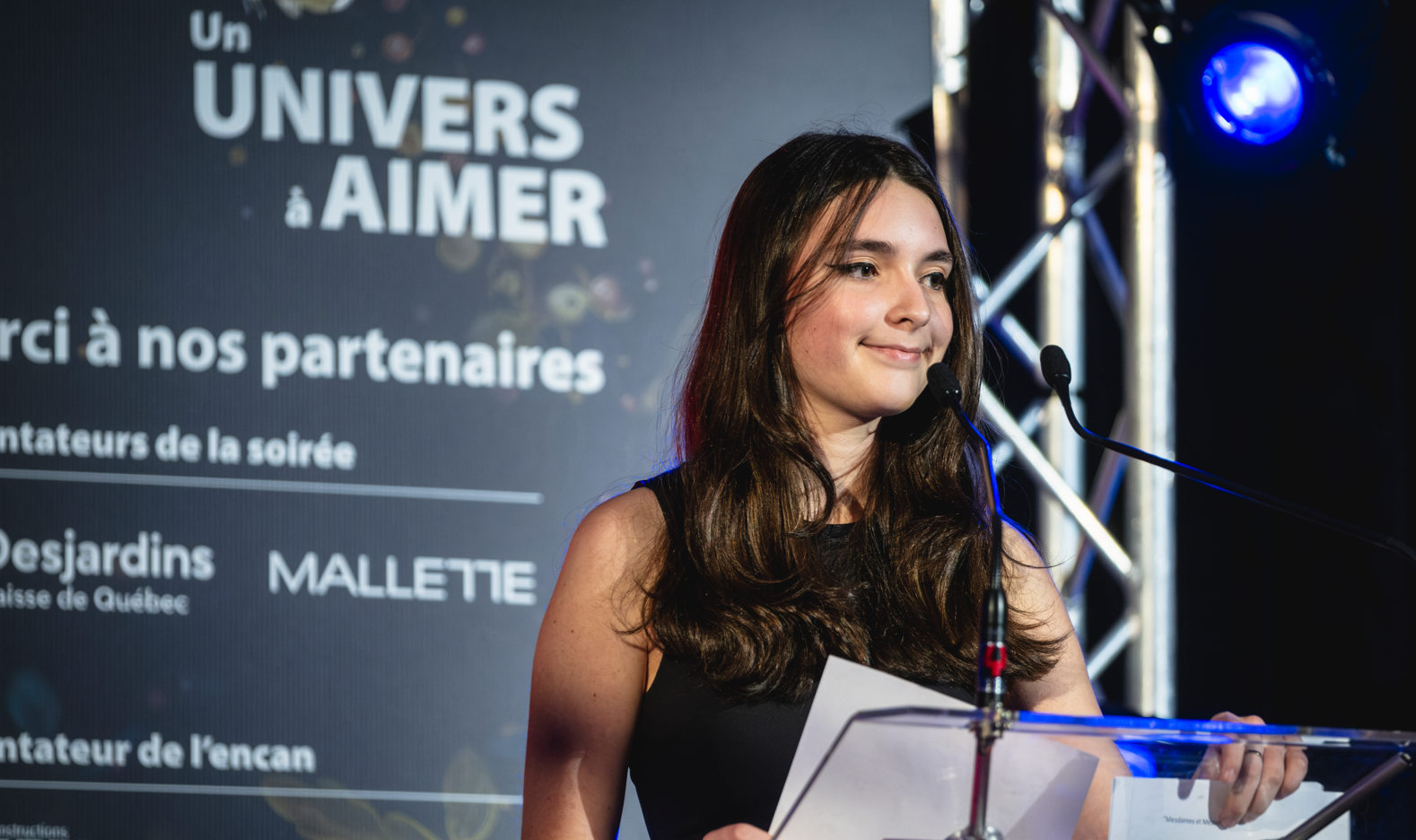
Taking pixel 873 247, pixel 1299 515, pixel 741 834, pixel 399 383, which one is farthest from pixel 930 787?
pixel 399 383

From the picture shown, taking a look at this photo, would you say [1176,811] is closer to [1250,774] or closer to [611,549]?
[1250,774]

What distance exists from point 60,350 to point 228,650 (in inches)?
26.5

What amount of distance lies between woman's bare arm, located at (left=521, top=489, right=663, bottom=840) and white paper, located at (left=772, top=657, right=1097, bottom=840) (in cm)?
42

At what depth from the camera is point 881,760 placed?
1074 mm

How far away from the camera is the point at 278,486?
256 centimetres

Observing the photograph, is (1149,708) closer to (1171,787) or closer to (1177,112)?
(1177,112)

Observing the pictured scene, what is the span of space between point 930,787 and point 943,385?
1.69 ft

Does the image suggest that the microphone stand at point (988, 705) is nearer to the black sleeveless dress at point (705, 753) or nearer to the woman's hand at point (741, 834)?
the woman's hand at point (741, 834)

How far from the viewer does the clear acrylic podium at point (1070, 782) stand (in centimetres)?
105

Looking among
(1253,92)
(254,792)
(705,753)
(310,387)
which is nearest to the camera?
(705,753)

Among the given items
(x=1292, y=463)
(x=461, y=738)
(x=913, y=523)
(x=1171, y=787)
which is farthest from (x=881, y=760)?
(x=1292, y=463)

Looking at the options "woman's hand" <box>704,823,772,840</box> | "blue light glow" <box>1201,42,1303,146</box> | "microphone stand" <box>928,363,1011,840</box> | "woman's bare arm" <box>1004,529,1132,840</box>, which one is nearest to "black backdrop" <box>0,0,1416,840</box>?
"blue light glow" <box>1201,42,1303,146</box>

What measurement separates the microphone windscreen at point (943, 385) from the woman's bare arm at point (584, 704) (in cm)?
44

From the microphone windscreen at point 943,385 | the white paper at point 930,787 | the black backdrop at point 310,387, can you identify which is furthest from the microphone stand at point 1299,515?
the black backdrop at point 310,387
